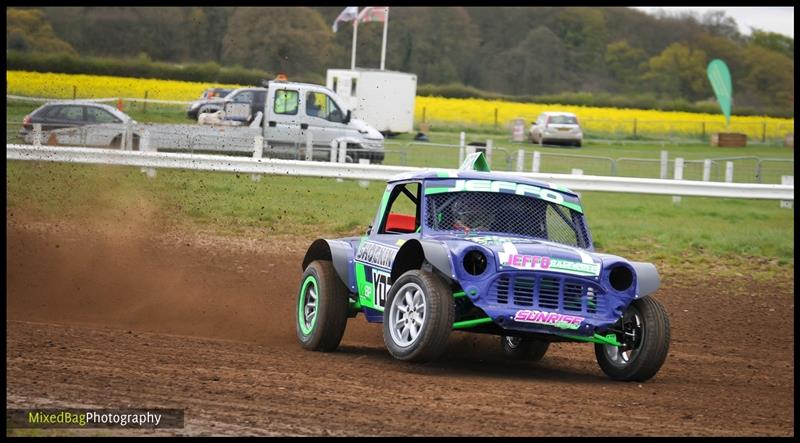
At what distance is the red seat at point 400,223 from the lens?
32.9 feet

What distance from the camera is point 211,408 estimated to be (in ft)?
21.8

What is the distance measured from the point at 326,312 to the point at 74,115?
13748 millimetres

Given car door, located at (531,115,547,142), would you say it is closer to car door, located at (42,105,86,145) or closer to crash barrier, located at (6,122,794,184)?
crash barrier, located at (6,122,794,184)

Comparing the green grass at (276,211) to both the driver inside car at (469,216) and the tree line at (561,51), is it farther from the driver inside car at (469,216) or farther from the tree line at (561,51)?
the tree line at (561,51)

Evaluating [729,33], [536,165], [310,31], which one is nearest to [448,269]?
[536,165]

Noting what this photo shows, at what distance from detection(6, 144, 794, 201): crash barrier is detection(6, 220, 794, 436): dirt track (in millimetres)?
2409

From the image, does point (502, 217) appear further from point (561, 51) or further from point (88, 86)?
point (561, 51)

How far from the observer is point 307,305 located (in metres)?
10.5

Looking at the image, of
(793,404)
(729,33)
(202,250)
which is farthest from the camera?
(729,33)

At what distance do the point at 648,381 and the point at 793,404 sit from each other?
1.13m

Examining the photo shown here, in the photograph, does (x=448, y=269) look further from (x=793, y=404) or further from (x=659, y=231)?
(x=659, y=231)

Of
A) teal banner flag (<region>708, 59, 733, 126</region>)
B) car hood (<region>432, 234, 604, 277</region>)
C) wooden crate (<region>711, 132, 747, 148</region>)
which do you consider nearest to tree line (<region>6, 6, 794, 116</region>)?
wooden crate (<region>711, 132, 747, 148</region>)

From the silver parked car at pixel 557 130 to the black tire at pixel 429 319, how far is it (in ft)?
116

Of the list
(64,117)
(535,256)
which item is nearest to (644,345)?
(535,256)
